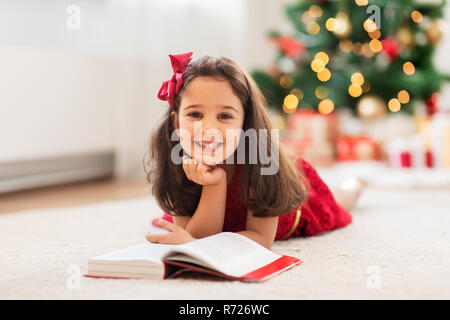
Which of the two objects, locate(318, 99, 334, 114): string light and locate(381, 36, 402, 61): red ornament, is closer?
locate(381, 36, 402, 61): red ornament

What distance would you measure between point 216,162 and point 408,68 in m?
2.12

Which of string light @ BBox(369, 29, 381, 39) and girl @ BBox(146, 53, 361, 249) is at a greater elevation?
string light @ BBox(369, 29, 381, 39)

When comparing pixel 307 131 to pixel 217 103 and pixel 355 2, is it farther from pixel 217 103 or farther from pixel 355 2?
pixel 217 103

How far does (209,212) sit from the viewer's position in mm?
1169

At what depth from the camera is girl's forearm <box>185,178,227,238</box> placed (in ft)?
3.81

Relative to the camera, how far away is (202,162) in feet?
3.68

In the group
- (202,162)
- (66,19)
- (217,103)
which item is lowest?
(202,162)

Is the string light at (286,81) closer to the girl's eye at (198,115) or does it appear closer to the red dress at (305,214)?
the red dress at (305,214)

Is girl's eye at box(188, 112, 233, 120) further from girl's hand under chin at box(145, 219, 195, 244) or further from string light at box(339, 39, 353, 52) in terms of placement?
string light at box(339, 39, 353, 52)

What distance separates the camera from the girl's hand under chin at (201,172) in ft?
3.63

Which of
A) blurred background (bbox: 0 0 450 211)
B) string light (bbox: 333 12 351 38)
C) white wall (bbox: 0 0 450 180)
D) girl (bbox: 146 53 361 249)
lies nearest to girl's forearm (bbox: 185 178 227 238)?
girl (bbox: 146 53 361 249)

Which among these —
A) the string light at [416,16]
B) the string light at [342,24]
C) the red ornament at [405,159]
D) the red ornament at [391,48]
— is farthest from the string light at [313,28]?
the red ornament at [405,159]
